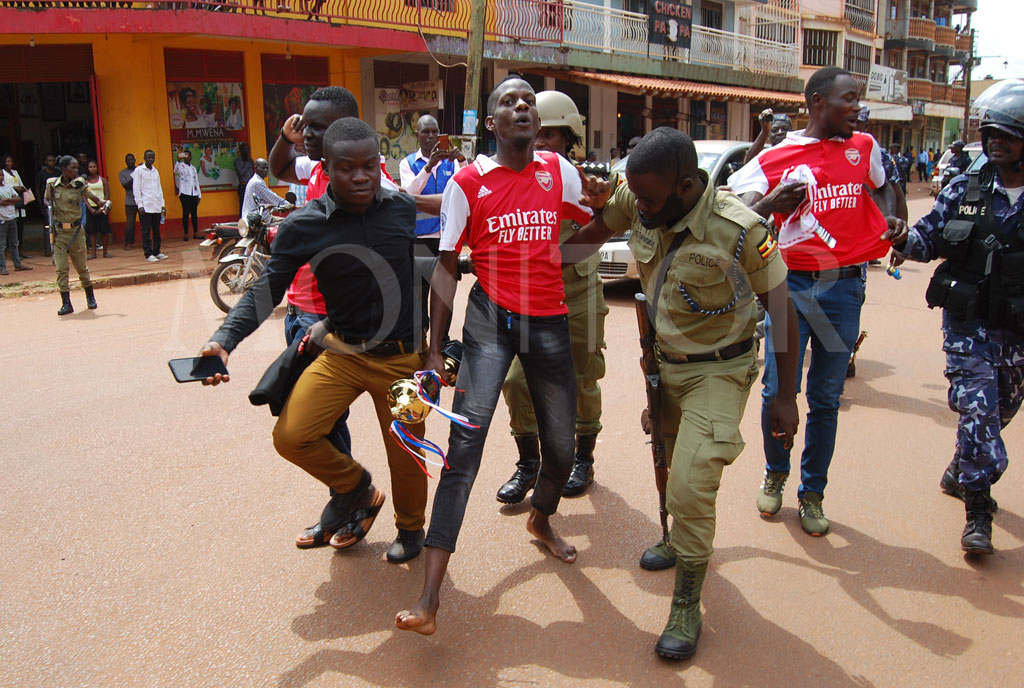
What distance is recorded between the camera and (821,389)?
3943 millimetres

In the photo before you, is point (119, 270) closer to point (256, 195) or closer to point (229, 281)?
point (256, 195)

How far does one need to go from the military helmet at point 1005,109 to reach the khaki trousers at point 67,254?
9254mm

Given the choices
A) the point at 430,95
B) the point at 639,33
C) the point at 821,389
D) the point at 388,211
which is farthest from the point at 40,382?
the point at 639,33

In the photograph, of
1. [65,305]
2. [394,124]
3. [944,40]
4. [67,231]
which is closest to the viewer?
[65,305]

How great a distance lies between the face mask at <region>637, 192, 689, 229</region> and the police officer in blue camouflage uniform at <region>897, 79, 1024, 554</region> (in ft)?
4.97

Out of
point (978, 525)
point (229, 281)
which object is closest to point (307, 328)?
point (978, 525)

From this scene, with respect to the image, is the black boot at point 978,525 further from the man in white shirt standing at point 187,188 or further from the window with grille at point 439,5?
the window with grille at point 439,5

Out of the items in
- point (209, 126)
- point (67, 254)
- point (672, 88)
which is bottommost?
point (67, 254)

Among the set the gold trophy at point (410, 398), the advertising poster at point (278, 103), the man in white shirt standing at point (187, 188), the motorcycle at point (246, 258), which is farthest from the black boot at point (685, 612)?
the advertising poster at point (278, 103)

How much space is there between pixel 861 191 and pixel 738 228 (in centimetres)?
140

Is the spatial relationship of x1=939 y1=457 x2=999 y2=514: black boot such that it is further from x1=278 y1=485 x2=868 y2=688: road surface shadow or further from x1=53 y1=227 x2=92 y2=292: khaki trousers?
x1=53 y1=227 x2=92 y2=292: khaki trousers

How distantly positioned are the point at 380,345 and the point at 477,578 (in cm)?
105

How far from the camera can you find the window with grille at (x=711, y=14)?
1152 inches

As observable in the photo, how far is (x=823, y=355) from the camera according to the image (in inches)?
155
